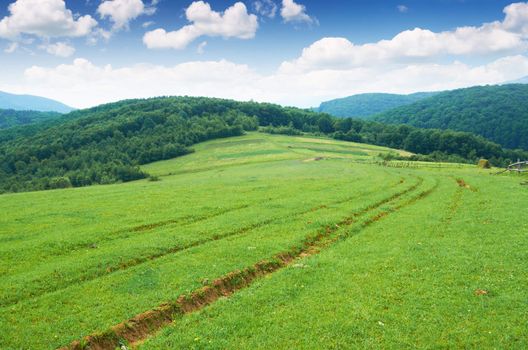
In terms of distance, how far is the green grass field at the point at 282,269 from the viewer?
54.3ft

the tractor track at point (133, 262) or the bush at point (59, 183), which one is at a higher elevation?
the tractor track at point (133, 262)

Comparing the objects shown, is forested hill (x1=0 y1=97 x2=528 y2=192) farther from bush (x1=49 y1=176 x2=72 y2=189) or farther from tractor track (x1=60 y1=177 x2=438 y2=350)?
tractor track (x1=60 y1=177 x2=438 y2=350)

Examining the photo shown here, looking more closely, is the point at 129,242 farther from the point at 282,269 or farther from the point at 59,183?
the point at 59,183

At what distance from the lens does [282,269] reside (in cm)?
2464

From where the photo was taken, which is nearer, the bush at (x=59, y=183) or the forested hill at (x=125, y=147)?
the bush at (x=59, y=183)

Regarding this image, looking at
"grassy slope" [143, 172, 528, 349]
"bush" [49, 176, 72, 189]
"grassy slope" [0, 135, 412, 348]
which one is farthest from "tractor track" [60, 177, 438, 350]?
"bush" [49, 176, 72, 189]

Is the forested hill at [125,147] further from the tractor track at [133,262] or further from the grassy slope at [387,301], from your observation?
the grassy slope at [387,301]

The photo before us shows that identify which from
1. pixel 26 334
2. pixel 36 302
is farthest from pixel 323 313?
pixel 36 302

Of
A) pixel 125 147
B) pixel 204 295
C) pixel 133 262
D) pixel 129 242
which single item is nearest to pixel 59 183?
pixel 125 147

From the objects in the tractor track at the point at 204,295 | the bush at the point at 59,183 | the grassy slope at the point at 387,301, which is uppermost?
the grassy slope at the point at 387,301

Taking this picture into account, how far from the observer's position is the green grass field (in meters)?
16.6

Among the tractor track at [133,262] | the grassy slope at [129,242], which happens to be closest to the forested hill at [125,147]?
the grassy slope at [129,242]

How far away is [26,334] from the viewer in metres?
16.7

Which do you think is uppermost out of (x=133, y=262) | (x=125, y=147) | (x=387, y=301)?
(x=125, y=147)
